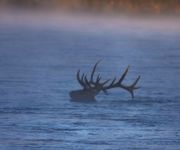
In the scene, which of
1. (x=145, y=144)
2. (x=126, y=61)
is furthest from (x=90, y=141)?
(x=126, y=61)

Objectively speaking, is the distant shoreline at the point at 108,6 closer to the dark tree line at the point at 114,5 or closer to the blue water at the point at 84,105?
the dark tree line at the point at 114,5

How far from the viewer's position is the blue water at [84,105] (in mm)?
19359

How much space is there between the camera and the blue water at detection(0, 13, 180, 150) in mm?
19359

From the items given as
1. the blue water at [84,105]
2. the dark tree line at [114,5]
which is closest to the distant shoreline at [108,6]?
the dark tree line at [114,5]

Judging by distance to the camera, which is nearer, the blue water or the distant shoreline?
the blue water

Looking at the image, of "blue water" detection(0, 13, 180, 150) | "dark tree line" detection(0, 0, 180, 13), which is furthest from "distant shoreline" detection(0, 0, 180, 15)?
"blue water" detection(0, 13, 180, 150)

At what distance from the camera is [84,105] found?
23953 mm

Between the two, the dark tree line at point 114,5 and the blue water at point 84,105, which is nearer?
the blue water at point 84,105

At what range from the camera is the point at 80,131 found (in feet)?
66.5

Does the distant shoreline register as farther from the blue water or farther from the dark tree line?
the blue water

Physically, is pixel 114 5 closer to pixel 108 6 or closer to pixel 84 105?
pixel 108 6

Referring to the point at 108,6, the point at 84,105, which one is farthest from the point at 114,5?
the point at 84,105

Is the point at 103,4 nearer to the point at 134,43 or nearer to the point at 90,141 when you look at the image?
the point at 134,43

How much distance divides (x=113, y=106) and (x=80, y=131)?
12.2ft
